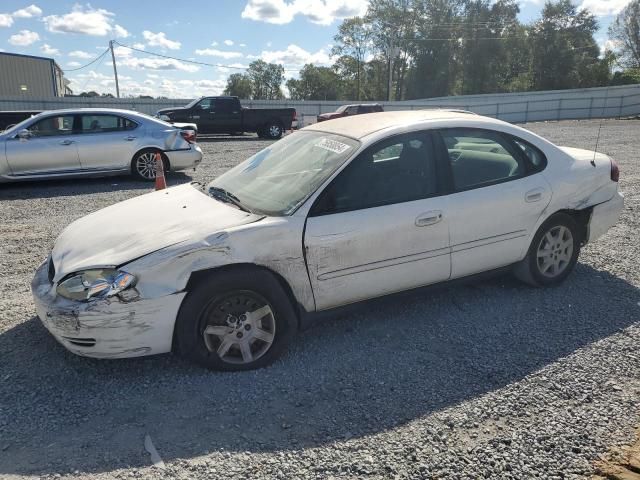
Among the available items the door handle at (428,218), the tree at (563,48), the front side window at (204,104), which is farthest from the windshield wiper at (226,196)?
the tree at (563,48)

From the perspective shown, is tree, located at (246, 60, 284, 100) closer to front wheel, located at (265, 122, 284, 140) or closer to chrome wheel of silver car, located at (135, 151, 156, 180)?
front wheel, located at (265, 122, 284, 140)

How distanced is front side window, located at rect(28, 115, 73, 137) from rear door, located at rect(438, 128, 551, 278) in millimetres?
8158

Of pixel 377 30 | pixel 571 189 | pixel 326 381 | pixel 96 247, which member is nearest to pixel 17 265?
pixel 96 247

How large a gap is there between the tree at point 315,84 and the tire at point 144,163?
7343 cm

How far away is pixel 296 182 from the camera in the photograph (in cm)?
371

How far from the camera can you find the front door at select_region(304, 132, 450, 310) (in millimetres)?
3451

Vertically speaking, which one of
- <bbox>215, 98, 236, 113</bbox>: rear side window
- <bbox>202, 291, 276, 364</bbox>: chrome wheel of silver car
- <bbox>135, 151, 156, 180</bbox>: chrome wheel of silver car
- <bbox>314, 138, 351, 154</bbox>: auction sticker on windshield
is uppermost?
<bbox>215, 98, 236, 113</bbox>: rear side window

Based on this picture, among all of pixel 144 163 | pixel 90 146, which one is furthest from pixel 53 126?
pixel 144 163

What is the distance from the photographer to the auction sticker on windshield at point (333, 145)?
12.4ft

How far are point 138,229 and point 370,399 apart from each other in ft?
6.22

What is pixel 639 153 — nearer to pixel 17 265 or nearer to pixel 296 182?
pixel 296 182

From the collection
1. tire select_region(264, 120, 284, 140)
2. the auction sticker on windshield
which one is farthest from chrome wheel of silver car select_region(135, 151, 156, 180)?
tire select_region(264, 120, 284, 140)

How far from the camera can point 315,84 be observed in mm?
86688

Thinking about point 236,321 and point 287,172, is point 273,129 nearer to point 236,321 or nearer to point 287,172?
point 287,172
